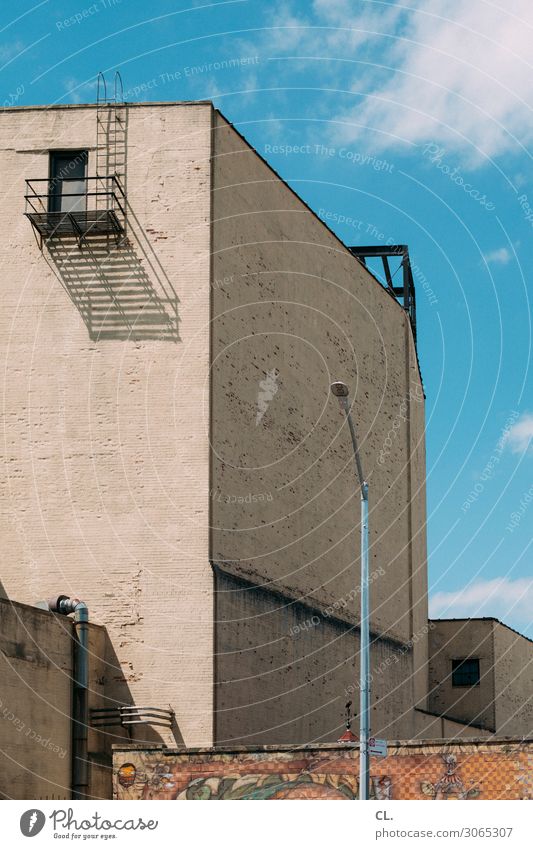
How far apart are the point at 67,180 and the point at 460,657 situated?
88.8 ft

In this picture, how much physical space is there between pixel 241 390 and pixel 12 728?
1106cm

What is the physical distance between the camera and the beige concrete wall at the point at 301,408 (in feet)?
117

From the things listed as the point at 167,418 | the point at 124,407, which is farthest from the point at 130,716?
the point at 124,407

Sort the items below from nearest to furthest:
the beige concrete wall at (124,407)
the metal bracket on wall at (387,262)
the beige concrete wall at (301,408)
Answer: the beige concrete wall at (124,407)
the beige concrete wall at (301,408)
the metal bracket on wall at (387,262)

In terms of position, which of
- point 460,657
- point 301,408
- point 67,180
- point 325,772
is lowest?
point 325,772

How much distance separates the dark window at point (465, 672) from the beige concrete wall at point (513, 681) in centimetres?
81

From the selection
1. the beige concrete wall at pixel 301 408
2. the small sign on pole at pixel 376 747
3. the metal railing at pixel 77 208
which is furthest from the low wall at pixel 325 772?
the metal railing at pixel 77 208

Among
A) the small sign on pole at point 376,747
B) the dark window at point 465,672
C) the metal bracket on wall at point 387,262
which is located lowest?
the small sign on pole at point 376,747

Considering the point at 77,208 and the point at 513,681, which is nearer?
the point at 77,208

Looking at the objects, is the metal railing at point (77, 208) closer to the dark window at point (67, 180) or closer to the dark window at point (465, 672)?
the dark window at point (67, 180)

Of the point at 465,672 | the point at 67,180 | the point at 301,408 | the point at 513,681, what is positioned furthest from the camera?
the point at 513,681

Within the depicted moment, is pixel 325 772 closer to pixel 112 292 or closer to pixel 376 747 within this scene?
pixel 376 747

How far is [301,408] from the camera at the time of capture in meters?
39.8

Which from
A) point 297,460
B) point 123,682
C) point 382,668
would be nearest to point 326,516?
point 297,460
